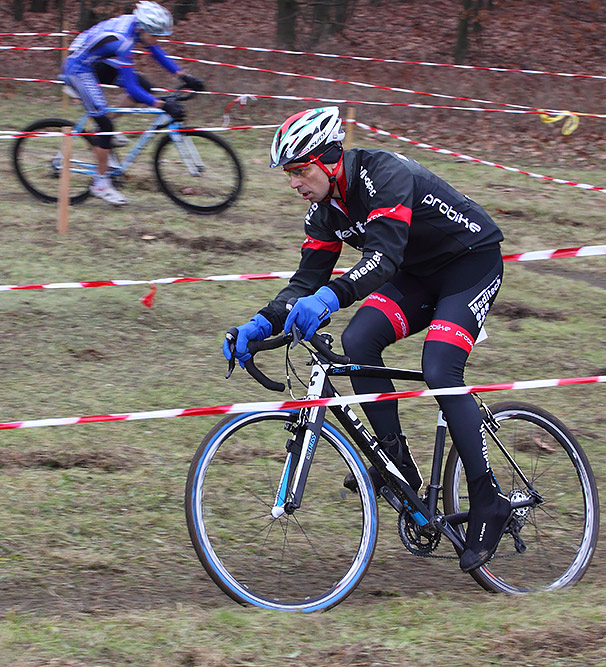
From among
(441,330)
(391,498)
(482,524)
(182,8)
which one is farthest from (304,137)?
(182,8)

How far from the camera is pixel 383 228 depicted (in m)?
3.89

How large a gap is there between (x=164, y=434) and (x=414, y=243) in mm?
2376

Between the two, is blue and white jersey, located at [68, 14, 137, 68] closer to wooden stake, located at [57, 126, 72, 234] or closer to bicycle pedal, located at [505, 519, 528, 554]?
wooden stake, located at [57, 126, 72, 234]

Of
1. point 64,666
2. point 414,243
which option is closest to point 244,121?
point 414,243

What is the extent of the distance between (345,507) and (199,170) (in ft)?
19.6

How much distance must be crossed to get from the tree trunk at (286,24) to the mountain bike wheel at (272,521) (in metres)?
14.7

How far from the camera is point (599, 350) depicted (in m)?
7.55

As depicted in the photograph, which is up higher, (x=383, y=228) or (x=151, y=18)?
(x=151, y=18)

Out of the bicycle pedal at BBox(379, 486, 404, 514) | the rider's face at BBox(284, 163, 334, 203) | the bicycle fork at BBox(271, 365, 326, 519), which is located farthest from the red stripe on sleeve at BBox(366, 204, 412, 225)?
the bicycle pedal at BBox(379, 486, 404, 514)

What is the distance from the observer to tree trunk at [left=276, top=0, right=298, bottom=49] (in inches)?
715

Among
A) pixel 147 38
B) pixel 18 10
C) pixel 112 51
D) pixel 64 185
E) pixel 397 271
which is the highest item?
pixel 147 38

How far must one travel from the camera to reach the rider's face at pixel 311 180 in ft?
13.1

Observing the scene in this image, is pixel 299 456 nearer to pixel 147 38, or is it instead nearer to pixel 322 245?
pixel 322 245

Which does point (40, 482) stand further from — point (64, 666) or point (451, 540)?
point (451, 540)
